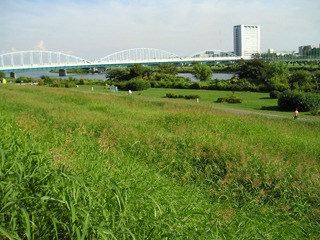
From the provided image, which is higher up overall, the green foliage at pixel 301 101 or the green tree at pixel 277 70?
the green tree at pixel 277 70

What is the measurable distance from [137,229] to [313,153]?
19.0 feet

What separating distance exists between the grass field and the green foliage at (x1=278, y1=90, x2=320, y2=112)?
11085mm

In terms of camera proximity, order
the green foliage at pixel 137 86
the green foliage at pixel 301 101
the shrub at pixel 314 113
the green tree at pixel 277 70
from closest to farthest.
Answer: the shrub at pixel 314 113 < the green foliage at pixel 301 101 < the green foliage at pixel 137 86 < the green tree at pixel 277 70

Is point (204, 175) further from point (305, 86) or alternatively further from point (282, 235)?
point (305, 86)

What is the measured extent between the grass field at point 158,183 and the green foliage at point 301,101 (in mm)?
11085

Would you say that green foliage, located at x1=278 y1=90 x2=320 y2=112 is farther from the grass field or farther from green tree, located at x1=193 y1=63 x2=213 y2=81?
green tree, located at x1=193 y1=63 x2=213 y2=81

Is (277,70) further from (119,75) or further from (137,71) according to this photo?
(119,75)

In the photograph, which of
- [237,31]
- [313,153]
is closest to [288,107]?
[313,153]

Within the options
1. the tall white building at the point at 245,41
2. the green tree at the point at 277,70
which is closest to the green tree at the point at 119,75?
the green tree at the point at 277,70

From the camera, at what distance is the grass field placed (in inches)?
95.8

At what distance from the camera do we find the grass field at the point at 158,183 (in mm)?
2434

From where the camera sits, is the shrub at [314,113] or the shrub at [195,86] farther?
the shrub at [195,86]

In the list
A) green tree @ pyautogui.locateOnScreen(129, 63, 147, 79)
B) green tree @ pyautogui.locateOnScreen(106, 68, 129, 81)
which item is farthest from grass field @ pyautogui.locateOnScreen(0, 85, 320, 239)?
green tree @ pyautogui.locateOnScreen(106, 68, 129, 81)

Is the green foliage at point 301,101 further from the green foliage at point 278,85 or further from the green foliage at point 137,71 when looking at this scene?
the green foliage at point 137,71
